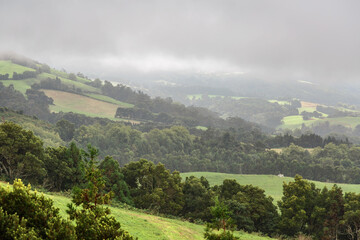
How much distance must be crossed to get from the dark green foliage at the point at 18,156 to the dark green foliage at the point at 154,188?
51.0 ft

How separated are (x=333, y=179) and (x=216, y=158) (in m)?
56.4

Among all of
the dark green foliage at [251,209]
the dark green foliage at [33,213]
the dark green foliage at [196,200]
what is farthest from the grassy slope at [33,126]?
the dark green foliage at [33,213]

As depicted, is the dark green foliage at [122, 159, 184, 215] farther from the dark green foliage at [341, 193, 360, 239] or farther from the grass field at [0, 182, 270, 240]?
the dark green foliage at [341, 193, 360, 239]

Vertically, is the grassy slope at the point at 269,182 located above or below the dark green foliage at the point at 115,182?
below

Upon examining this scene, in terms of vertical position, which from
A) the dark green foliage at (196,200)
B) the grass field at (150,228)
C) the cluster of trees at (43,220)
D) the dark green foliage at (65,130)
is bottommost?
the dark green foliage at (65,130)

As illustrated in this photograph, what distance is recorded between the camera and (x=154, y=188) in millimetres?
56000

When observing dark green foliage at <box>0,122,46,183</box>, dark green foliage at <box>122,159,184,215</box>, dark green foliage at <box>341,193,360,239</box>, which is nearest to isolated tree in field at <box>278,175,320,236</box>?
dark green foliage at <box>341,193,360,239</box>

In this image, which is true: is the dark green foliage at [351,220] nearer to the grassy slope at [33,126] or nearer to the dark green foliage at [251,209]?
the dark green foliage at [251,209]

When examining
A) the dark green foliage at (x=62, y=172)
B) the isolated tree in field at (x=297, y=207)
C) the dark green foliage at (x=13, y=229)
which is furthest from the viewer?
the dark green foliage at (x=62, y=172)

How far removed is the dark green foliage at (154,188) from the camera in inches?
2042

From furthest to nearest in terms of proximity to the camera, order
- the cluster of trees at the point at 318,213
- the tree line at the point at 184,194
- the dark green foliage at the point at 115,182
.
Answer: the dark green foliage at the point at 115,182 → the tree line at the point at 184,194 → the cluster of trees at the point at 318,213

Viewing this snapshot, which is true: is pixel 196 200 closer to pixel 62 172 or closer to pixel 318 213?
pixel 318 213

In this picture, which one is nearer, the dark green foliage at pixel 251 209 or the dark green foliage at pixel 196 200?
the dark green foliage at pixel 251 209

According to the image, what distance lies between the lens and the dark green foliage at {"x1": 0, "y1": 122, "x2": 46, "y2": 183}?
48312mm
